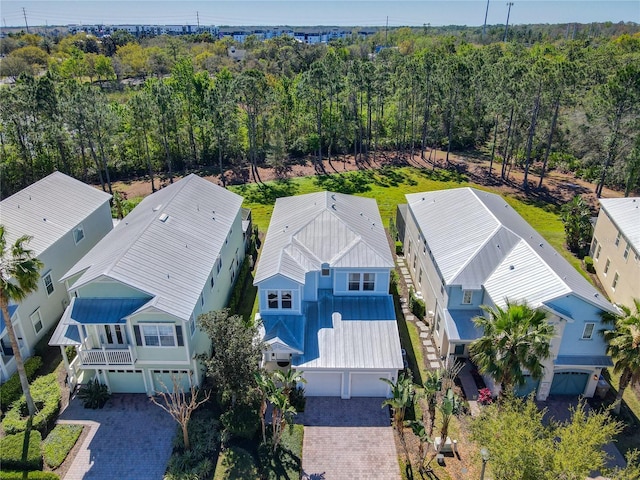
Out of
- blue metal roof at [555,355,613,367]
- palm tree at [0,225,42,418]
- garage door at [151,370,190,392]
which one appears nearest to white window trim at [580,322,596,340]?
blue metal roof at [555,355,613,367]

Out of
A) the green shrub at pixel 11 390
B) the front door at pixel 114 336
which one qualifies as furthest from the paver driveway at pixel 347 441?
the green shrub at pixel 11 390

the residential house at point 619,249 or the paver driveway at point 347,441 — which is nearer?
the paver driveway at point 347,441

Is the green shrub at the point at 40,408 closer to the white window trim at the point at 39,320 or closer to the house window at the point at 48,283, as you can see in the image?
the white window trim at the point at 39,320

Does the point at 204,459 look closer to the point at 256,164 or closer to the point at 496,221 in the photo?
the point at 496,221

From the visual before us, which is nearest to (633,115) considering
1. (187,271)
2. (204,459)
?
(187,271)

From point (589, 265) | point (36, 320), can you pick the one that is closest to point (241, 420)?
point (36, 320)

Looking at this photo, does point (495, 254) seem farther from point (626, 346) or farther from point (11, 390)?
point (11, 390)
